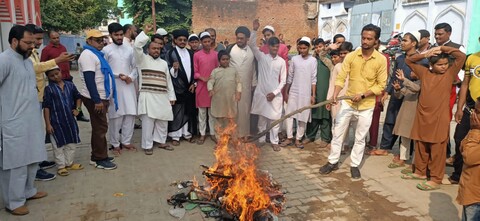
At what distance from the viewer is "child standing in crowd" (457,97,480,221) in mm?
2865

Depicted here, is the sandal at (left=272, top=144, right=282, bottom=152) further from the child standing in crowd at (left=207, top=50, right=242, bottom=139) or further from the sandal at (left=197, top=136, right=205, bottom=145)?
the sandal at (left=197, top=136, right=205, bottom=145)

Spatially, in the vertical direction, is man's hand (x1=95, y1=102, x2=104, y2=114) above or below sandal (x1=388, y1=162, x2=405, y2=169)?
above

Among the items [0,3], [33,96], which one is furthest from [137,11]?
[33,96]

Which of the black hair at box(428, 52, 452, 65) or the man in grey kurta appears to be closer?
the man in grey kurta

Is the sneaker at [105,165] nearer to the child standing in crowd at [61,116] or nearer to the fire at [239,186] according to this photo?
the child standing in crowd at [61,116]

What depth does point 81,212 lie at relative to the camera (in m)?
3.83

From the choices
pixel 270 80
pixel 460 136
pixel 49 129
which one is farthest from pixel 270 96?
pixel 49 129

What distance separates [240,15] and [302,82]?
25.9 metres

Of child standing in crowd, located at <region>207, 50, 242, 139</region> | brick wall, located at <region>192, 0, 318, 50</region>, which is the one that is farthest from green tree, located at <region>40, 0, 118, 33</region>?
child standing in crowd, located at <region>207, 50, 242, 139</region>

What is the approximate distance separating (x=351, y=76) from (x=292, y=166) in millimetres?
1648

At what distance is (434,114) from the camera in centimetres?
450

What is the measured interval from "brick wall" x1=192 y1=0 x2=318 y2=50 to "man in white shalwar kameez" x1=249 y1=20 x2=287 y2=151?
22771 millimetres

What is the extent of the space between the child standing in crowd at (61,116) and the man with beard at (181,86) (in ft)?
5.93

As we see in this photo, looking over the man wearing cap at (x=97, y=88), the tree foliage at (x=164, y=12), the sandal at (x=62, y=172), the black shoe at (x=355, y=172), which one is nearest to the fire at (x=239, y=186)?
the black shoe at (x=355, y=172)
